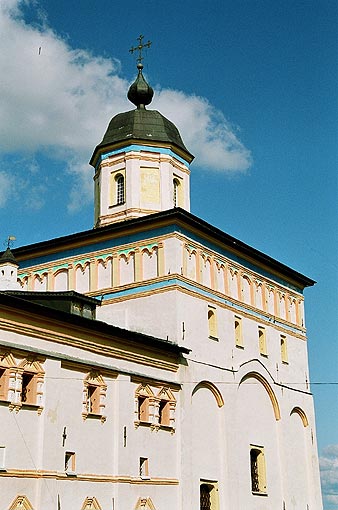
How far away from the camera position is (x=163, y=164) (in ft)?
95.5

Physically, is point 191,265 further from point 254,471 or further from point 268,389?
point 254,471

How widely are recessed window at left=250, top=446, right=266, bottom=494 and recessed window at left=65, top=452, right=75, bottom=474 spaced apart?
31.5 ft

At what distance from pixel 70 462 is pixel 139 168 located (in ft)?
43.0

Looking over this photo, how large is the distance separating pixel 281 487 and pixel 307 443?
3.01 m

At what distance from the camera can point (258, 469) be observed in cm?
2742

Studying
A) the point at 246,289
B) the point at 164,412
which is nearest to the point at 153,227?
the point at 246,289

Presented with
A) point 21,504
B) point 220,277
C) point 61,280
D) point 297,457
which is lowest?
Result: point 21,504

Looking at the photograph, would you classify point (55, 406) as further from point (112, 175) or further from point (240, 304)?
point (112, 175)

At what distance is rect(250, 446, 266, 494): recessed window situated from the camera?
88.6ft

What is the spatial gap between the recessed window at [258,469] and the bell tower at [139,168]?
31.5 ft

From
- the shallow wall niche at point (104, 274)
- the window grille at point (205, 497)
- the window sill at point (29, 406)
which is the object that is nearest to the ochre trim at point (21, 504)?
the window sill at point (29, 406)

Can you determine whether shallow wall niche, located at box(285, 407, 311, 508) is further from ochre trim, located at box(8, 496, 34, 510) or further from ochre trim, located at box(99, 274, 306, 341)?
ochre trim, located at box(8, 496, 34, 510)

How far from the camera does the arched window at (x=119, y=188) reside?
28952mm

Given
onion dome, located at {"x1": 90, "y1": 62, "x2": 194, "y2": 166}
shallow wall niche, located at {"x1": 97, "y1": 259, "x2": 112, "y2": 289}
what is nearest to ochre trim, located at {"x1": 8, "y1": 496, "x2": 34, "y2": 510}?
shallow wall niche, located at {"x1": 97, "y1": 259, "x2": 112, "y2": 289}
